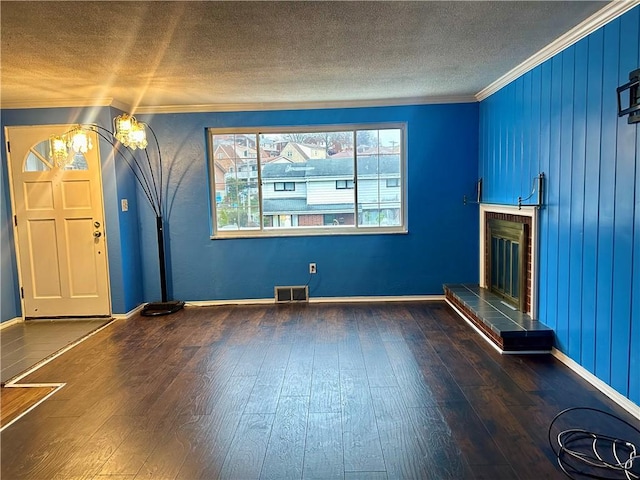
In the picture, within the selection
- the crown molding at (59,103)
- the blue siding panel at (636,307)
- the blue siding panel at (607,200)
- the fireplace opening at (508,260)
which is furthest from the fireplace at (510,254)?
the crown molding at (59,103)

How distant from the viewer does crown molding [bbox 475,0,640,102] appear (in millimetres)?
2417

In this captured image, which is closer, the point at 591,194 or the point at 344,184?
the point at 591,194

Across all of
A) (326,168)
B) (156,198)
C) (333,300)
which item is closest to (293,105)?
(326,168)

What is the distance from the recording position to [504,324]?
3.51 meters

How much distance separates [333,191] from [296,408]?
2.99 metres

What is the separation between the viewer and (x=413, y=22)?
8.46ft

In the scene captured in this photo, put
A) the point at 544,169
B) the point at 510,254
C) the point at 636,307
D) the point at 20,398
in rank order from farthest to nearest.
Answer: the point at 510,254
the point at 544,169
the point at 20,398
the point at 636,307

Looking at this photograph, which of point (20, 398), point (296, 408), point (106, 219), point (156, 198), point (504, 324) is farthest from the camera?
point (156, 198)

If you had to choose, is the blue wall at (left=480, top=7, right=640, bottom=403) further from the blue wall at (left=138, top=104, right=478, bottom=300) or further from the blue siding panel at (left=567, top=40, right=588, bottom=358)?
the blue wall at (left=138, top=104, right=478, bottom=300)

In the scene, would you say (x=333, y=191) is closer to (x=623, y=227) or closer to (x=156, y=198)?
(x=156, y=198)

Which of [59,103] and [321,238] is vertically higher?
[59,103]

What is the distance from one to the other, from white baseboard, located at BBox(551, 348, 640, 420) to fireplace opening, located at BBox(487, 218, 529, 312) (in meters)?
0.67

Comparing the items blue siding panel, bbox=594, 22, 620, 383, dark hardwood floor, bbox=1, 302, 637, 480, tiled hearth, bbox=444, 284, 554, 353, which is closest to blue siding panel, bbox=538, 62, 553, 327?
tiled hearth, bbox=444, 284, 554, 353

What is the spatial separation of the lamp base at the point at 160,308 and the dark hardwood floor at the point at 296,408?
30.2 inches
